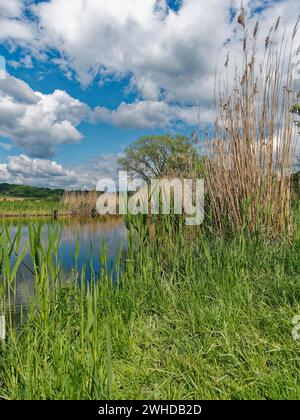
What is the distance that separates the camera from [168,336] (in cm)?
168

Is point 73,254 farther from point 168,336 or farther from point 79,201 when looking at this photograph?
point 79,201

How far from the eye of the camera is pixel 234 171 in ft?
9.74

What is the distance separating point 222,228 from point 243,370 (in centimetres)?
187

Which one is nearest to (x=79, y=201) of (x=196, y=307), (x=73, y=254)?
(x=73, y=254)

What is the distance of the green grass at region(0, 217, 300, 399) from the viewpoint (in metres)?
Result: 1.21

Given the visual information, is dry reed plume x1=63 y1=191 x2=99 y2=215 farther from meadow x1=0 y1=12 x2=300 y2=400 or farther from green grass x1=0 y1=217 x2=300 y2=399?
green grass x1=0 y1=217 x2=300 y2=399

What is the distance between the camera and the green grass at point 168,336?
1.21m

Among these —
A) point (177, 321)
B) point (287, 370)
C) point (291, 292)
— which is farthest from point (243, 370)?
point (291, 292)

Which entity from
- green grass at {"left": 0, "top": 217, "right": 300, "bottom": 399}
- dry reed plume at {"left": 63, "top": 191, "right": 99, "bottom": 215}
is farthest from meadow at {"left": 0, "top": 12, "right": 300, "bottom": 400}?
dry reed plume at {"left": 63, "top": 191, "right": 99, "bottom": 215}

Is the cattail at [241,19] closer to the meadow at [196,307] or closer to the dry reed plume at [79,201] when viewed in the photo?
the meadow at [196,307]

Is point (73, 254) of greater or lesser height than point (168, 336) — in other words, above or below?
below

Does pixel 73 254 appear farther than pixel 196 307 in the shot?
Yes

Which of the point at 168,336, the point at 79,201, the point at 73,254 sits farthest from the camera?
the point at 79,201

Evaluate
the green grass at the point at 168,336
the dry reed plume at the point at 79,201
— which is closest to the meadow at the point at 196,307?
the green grass at the point at 168,336
